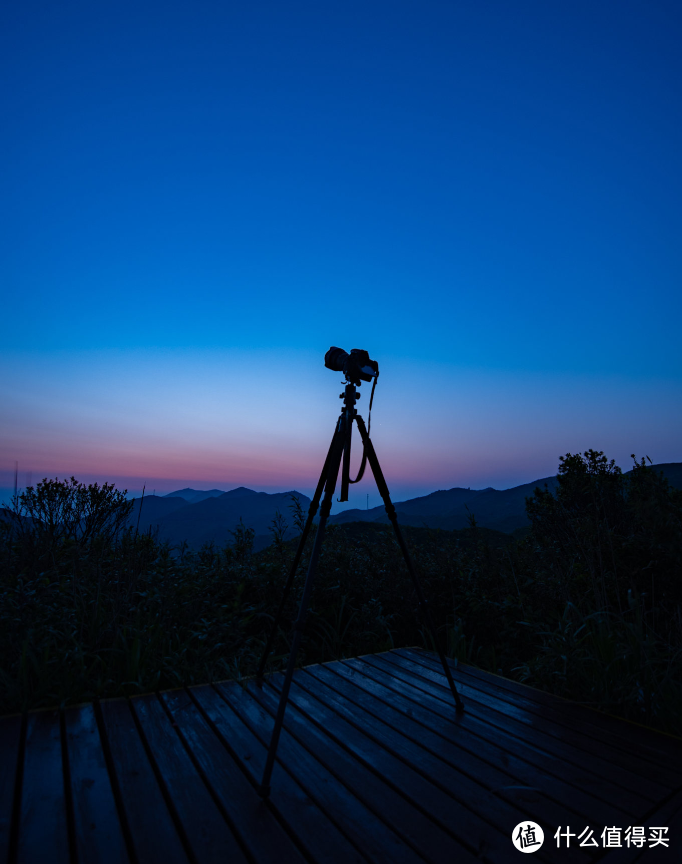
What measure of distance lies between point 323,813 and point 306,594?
75 centimetres

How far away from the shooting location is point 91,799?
61.1 inches

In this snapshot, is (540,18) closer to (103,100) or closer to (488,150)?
(488,150)

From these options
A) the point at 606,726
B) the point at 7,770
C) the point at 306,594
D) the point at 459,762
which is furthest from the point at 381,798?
the point at 7,770

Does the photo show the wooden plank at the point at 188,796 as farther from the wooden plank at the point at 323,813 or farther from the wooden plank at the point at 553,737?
the wooden plank at the point at 553,737

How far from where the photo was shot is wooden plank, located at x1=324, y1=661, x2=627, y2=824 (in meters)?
1.56

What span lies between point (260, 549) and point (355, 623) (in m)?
1.60

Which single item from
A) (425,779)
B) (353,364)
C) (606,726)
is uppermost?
(353,364)

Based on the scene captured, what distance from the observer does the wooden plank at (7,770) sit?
136 centimetres

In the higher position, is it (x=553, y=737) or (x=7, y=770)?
(x=7, y=770)

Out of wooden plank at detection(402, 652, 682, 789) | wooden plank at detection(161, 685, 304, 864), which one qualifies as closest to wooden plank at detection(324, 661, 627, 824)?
wooden plank at detection(402, 652, 682, 789)

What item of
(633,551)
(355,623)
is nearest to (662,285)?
(633,551)

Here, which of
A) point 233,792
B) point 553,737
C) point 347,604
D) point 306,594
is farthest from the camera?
point 347,604

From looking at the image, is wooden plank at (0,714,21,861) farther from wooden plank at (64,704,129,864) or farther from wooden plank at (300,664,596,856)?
wooden plank at (300,664,596,856)

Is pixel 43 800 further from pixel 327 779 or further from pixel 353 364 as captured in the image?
pixel 353 364
